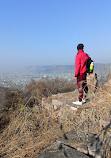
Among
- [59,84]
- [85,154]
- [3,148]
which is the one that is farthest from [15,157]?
[59,84]

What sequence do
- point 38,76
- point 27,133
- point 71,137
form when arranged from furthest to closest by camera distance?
1. point 38,76
2. point 27,133
3. point 71,137

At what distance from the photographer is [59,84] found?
10.8 meters

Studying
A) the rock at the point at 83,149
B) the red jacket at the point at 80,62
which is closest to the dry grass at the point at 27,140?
the rock at the point at 83,149

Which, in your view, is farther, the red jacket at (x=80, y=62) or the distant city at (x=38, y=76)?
the distant city at (x=38, y=76)

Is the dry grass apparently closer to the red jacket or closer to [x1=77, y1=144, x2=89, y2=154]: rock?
[x1=77, y1=144, x2=89, y2=154]: rock

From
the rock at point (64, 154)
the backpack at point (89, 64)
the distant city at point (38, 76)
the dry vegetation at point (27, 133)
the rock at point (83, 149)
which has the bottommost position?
the dry vegetation at point (27, 133)

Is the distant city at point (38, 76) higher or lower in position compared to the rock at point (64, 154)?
higher

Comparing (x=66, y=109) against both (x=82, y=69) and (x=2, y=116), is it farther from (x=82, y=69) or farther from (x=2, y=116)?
(x=2, y=116)

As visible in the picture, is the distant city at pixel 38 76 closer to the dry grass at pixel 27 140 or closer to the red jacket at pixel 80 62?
the red jacket at pixel 80 62

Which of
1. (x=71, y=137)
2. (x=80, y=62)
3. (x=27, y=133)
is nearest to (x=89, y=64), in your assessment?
(x=80, y=62)

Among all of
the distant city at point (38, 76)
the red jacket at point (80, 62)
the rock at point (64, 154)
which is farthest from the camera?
the distant city at point (38, 76)

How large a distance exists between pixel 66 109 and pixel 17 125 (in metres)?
1.71

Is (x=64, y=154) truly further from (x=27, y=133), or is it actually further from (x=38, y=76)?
(x=38, y=76)

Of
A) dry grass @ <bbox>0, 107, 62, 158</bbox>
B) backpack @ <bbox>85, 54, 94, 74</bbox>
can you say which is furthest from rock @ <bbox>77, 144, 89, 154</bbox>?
backpack @ <bbox>85, 54, 94, 74</bbox>
